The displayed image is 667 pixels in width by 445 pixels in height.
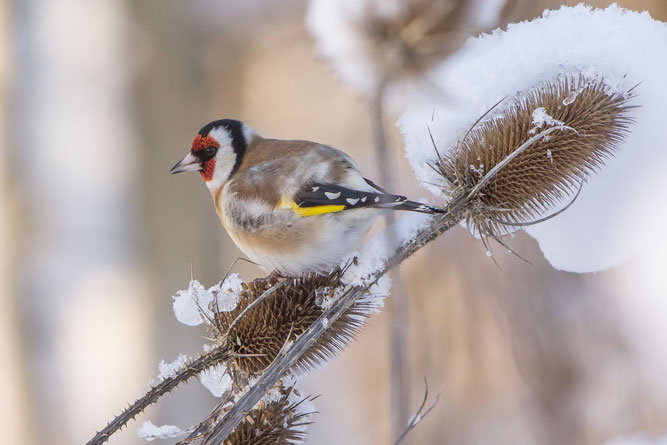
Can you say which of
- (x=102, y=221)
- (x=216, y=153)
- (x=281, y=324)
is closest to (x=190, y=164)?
(x=216, y=153)

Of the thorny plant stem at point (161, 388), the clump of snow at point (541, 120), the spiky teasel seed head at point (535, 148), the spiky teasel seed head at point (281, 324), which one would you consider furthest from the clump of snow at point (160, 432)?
the clump of snow at point (541, 120)

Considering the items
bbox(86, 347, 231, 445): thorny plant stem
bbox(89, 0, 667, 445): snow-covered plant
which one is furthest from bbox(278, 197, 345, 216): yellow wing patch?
bbox(86, 347, 231, 445): thorny plant stem

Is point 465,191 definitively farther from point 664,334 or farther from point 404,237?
point 664,334

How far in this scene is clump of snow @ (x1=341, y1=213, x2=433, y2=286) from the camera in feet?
3.84

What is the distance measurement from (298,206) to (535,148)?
0.53 meters

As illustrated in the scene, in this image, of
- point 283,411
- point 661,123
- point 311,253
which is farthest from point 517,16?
point 283,411

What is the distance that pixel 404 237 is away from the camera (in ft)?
3.90

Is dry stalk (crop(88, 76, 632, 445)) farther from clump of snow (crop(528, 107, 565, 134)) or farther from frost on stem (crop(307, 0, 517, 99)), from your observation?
frost on stem (crop(307, 0, 517, 99))

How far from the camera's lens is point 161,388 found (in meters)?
1.09

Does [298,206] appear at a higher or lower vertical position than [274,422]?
higher

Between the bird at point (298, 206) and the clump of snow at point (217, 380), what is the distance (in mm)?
265

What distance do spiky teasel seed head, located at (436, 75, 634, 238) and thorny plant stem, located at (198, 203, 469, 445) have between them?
2.7 inches

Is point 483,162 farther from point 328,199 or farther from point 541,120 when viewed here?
point 328,199

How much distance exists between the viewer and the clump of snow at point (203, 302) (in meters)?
1.29
